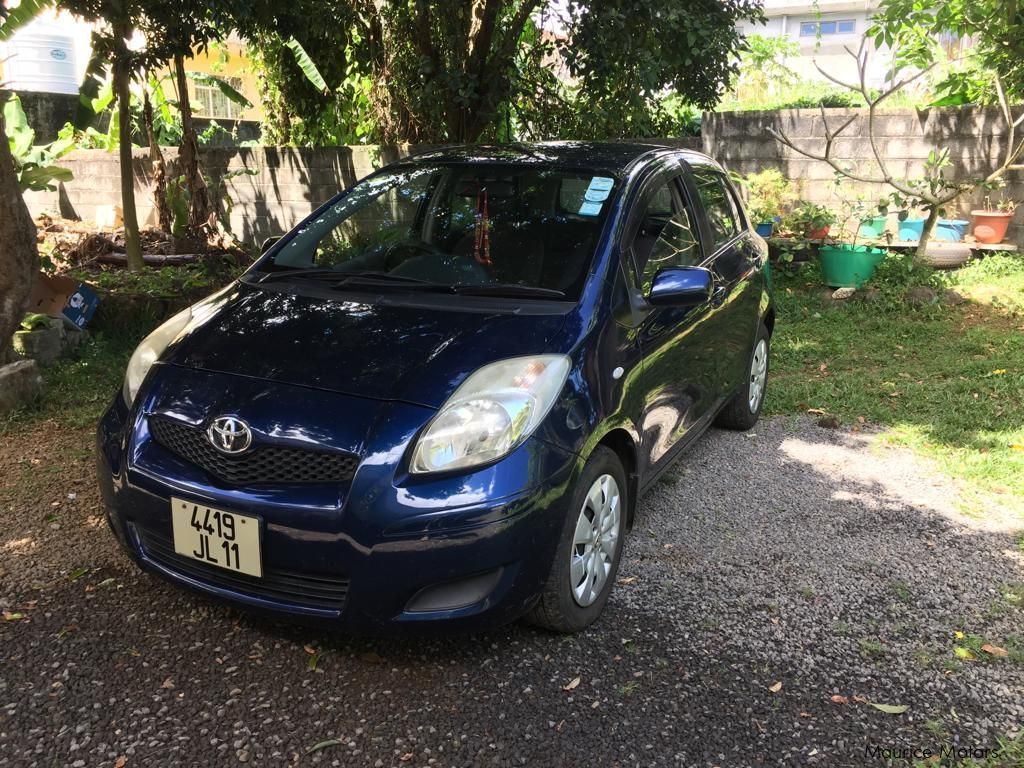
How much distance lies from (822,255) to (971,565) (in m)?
5.11

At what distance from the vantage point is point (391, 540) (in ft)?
7.86

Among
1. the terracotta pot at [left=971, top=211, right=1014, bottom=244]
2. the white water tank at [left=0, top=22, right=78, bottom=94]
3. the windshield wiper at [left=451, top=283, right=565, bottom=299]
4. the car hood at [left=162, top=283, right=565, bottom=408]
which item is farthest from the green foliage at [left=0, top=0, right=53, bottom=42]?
the white water tank at [left=0, top=22, right=78, bottom=94]

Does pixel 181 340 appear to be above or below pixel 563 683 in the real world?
above

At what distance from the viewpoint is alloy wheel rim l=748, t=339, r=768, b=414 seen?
496 cm

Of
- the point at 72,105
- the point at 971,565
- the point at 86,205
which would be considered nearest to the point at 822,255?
the point at 971,565

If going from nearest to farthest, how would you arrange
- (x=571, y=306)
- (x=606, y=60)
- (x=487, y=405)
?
(x=487, y=405)
(x=571, y=306)
(x=606, y=60)

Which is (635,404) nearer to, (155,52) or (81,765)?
(81,765)

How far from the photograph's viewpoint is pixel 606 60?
20.3 ft

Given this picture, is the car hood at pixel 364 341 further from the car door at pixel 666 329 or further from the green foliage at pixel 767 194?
the green foliage at pixel 767 194

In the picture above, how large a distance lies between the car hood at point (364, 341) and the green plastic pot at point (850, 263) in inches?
228

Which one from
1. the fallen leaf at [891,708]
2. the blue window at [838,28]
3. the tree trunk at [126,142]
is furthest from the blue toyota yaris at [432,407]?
the blue window at [838,28]

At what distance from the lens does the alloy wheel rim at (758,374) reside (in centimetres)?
496

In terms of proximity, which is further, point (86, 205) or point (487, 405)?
point (86, 205)

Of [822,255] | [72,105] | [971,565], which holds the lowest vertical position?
[971,565]
